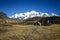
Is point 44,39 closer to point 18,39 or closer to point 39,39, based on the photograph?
point 39,39

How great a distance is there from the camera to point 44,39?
8.26 metres

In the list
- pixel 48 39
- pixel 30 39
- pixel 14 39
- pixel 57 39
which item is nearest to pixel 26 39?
pixel 30 39

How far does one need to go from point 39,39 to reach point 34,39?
14.1 inches

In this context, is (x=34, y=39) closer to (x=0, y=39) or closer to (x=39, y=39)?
(x=39, y=39)

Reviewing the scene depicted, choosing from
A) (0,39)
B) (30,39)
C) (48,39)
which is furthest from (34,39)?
(0,39)

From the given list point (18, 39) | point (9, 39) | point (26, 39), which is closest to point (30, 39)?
point (26, 39)

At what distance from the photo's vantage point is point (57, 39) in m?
8.30

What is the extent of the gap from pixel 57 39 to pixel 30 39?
1.90m

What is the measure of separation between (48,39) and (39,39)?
0.62 metres

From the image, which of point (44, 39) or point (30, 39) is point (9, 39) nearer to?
point (30, 39)

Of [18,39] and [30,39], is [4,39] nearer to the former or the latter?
[18,39]

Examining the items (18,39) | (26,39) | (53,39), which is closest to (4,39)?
(18,39)

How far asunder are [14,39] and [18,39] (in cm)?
28

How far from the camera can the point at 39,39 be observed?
8320mm
